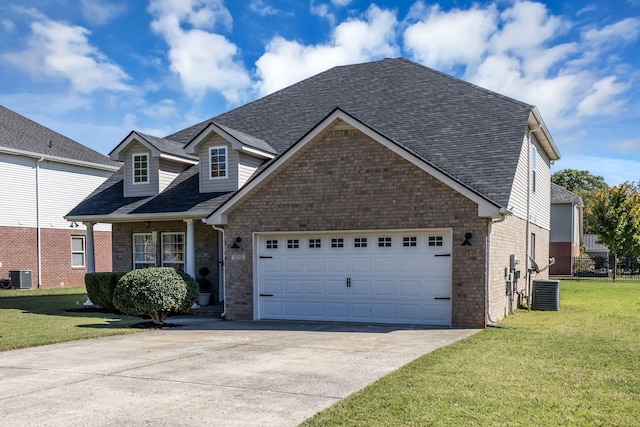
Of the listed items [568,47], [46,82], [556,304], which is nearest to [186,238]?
[46,82]

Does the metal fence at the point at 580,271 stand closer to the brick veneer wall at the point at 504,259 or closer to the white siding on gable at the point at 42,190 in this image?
the brick veneer wall at the point at 504,259

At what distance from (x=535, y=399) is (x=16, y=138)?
2842 cm

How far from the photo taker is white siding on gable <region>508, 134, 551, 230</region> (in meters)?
16.3

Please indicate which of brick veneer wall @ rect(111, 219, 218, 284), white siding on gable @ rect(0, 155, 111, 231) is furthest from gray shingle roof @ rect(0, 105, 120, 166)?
brick veneer wall @ rect(111, 219, 218, 284)

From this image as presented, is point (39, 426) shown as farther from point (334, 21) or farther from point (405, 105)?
point (405, 105)

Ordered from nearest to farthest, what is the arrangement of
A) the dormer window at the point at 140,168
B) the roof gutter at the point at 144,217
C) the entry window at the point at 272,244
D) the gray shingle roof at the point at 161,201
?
the entry window at the point at 272,244 → the roof gutter at the point at 144,217 → the gray shingle roof at the point at 161,201 → the dormer window at the point at 140,168

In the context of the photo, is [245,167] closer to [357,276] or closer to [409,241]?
[357,276]

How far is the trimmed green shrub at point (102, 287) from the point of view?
17.8 m

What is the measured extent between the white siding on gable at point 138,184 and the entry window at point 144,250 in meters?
1.53

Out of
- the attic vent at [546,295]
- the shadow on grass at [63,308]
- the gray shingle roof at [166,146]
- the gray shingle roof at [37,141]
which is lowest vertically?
the shadow on grass at [63,308]

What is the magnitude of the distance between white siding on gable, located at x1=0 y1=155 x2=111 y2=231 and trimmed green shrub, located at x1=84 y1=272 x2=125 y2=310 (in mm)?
11717

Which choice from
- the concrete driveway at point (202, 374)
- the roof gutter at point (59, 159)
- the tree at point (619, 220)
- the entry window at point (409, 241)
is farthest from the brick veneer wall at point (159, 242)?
the tree at point (619, 220)

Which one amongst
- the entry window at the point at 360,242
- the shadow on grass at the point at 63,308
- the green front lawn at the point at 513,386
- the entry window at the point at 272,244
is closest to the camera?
the green front lawn at the point at 513,386

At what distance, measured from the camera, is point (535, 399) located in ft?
22.2
